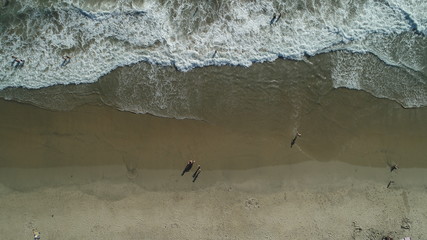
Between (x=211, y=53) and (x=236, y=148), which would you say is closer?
(x=236, y=148)

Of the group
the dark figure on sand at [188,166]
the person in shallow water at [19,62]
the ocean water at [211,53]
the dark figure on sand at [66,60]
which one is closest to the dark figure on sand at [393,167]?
the ocean water at [211,53]

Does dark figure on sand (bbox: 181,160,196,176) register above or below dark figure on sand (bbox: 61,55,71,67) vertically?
below

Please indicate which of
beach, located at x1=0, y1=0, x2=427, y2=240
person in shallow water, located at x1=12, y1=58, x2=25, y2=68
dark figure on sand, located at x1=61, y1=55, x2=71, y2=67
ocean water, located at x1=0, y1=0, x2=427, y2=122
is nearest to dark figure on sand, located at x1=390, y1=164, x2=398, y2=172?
beach, located at x1=0, y1=0, x2=427, y2=240

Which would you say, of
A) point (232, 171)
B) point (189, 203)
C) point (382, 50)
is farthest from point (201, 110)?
point (382, 50)

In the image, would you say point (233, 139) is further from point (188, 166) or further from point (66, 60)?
point (66, 60)

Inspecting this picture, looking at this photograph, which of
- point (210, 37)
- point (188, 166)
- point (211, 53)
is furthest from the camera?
point (210, 37)

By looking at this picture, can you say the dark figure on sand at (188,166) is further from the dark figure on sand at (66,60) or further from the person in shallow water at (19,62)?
the person in shallow water at (19,62)

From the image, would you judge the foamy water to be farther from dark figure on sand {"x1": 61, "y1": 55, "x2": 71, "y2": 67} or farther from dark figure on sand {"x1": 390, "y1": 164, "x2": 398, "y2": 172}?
dark figure on sand {"x1": 390, "y1": 164, "x2": 398, "y2": 172}

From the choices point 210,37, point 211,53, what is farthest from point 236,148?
point 210,37
